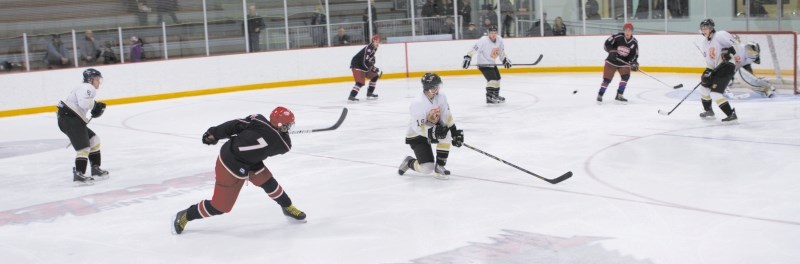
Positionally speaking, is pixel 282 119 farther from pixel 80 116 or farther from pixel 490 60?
pixel 490 60

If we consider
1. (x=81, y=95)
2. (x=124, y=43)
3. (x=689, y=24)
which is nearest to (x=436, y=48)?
(x=689, y=24)

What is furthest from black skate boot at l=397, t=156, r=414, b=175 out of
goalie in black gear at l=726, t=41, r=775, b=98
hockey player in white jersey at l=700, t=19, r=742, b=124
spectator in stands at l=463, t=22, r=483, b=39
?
spectator in stands at l=463, t=22, r=483, b=39

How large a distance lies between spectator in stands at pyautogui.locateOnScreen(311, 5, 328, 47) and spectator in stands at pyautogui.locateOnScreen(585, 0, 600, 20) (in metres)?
4.44

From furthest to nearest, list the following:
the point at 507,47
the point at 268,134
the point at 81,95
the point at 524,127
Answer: the point at 507,47, the point at 524,127, the point at 81,95, the point at 268,134

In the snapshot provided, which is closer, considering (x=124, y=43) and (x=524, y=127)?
(x=524, y=127)

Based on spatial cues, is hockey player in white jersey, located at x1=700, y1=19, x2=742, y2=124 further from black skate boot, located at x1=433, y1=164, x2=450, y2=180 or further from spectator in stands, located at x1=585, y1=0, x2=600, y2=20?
spectator in stands, located at x1=585, y1=0, x2=600, y2=20

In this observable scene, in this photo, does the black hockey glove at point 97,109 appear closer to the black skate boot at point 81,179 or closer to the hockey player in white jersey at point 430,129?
the black skate boot at point 81,179

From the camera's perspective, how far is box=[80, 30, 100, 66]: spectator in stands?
1359 cm

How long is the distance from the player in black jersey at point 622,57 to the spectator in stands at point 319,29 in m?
6.09

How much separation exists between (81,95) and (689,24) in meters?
10.6

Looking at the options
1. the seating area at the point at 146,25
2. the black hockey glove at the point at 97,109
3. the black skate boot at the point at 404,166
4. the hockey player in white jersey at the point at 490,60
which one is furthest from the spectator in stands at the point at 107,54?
the black skate boot at the point at 404,166

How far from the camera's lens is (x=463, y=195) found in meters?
5.93

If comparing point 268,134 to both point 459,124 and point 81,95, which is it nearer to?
point 81,95

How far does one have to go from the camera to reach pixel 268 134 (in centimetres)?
486
